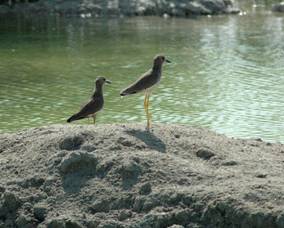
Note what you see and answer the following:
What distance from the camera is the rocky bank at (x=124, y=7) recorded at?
4088 centimetres

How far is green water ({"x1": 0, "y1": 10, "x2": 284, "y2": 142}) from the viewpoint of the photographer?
735 inches

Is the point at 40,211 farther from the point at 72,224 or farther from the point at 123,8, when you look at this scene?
the point at 123,8

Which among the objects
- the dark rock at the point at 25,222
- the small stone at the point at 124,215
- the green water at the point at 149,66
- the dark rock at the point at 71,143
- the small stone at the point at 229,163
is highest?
the dark rock at the point at 71,143

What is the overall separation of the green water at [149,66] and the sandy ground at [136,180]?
19.3ft

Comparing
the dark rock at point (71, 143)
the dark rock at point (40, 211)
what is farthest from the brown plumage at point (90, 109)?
the dark rock at point (40, 211)

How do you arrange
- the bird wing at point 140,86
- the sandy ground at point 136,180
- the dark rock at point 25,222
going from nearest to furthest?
the sandy ground at point 136,180 < the dark rock at point 25,222 < the bird wing at point 140,86

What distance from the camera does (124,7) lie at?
135 ft

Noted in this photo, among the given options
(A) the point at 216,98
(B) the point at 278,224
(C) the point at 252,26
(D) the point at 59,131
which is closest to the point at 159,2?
(C) the point at 252,26

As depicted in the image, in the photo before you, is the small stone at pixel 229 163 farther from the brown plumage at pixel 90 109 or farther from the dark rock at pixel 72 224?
the brown plumage at pixel 90 109

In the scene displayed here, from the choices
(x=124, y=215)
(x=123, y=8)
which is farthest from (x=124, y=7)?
(x=124, y=215)

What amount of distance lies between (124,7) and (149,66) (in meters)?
15.9

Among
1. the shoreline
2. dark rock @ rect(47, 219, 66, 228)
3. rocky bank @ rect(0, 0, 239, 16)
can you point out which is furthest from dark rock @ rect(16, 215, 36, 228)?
rocky bank @ rect(0, 0, 239, 16)

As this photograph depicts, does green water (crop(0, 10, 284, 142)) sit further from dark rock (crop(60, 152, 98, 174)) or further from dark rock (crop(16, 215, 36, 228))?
dark rock (crop(16, 215, 36, 228))

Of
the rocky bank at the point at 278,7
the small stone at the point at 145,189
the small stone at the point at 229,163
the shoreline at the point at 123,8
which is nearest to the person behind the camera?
the small stone at the point at 145,189
